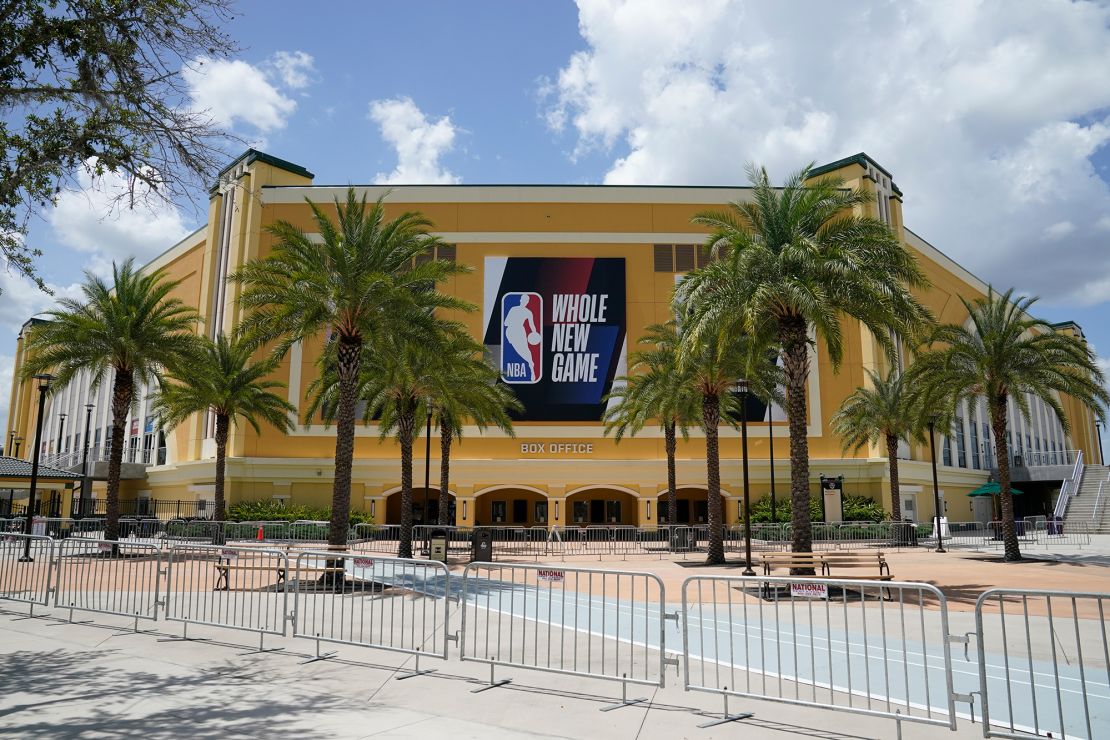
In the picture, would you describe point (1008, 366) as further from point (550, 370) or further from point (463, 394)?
point (550, 370)

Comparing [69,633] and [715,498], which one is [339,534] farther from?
[715,498]

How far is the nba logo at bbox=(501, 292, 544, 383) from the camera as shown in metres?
48.0

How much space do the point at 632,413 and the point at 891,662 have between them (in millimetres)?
26744

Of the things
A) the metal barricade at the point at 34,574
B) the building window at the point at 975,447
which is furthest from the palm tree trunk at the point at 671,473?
the building window at the point at 975,447

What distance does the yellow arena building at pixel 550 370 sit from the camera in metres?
46.9

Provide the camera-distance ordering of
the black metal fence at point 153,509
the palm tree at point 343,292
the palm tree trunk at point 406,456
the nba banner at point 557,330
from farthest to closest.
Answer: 1. the nba banner at point 557,330
2. the black metal fence at point 153,509
3. the palm tree trunk at point 406,456
4. the palm tree at point 343,292

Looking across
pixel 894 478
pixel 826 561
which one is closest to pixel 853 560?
pixel 826 561

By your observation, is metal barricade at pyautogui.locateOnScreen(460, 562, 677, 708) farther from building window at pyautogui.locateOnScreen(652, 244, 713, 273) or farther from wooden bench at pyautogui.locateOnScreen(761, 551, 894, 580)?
building window at pyautogui.locateOnScreen(652, 244, 713, 273)

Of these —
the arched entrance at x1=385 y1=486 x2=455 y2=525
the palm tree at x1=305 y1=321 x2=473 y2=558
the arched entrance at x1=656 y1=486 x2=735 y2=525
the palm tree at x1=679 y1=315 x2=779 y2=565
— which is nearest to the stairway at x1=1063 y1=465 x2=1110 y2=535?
the arched entrance at x1=656 y1=486 x2=735 y2=525

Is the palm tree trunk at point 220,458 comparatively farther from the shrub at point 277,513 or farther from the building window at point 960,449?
the building window at point 960,449

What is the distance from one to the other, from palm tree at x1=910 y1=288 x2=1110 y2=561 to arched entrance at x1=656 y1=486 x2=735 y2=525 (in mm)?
20940

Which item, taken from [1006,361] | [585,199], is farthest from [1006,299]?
[585,199]

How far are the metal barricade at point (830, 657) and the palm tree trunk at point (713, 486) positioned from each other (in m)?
11.6

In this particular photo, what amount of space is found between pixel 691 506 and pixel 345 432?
1330 inches
